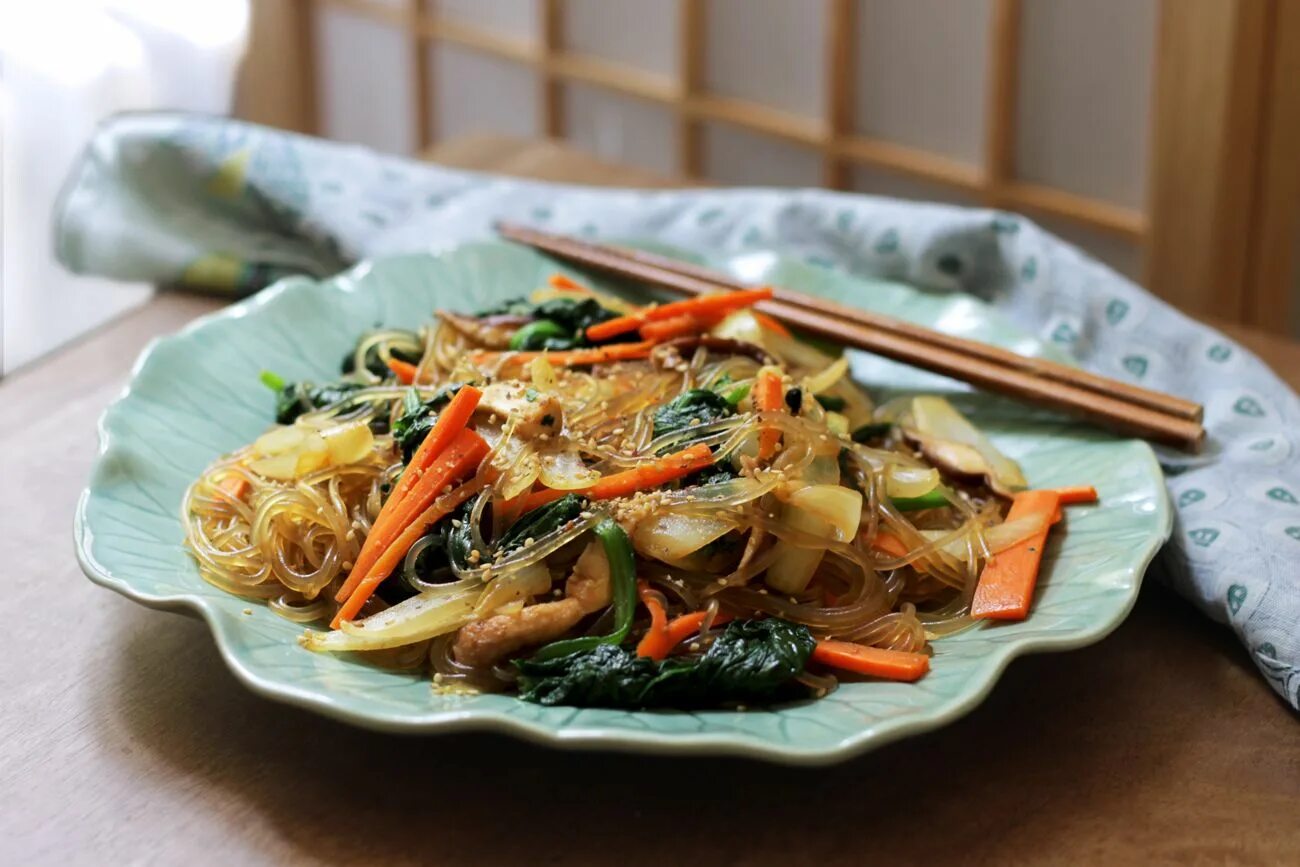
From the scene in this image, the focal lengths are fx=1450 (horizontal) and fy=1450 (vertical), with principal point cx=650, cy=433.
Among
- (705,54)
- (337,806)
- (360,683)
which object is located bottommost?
(337,806)

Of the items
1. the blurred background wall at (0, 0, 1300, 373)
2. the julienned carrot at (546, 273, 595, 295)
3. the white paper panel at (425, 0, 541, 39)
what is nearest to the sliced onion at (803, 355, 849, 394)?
the julienned carrot at (546, 273, 595, 295)

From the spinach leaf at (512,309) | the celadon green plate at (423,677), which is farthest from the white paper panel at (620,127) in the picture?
the spinach leaf at (512,309)

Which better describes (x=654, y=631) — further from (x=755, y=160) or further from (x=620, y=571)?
(x=755, y=160)

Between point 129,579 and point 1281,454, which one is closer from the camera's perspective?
point 129,579

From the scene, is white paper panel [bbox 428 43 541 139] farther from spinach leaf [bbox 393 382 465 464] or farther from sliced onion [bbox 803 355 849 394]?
spinach leaf [bbox 393 382 465 464]

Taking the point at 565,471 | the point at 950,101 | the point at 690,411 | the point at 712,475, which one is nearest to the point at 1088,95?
the point at 950,101

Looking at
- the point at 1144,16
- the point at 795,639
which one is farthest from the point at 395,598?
the point at 1144,16

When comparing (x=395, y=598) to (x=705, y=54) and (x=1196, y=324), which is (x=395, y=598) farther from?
(x=705, y=54)
